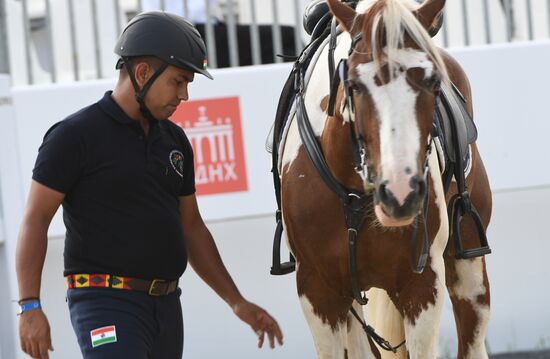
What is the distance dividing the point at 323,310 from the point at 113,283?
1.03 m

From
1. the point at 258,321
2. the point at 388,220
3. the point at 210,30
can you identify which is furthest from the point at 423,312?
the point at 210,30

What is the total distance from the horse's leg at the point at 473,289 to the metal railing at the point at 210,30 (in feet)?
5.79

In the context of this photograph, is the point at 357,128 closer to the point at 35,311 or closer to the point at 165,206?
the point at 165,206

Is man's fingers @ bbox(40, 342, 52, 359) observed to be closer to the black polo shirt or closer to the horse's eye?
the black polo shirt

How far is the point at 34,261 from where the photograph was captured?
161 inches

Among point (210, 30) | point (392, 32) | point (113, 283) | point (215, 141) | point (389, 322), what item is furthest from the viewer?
point (210, 30)

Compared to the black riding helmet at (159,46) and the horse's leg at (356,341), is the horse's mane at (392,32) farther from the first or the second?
the horse's leg at (356,341)

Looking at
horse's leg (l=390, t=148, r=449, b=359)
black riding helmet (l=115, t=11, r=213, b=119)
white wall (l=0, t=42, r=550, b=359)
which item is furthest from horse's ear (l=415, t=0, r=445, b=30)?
white wall (l=0, t=42, r=550, b=359)

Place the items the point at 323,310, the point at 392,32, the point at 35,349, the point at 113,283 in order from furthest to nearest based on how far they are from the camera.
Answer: the point at 323,310, the point at 113,283, the point at 392,32, the point at 35,349

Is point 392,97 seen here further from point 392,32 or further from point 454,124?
point 454,124

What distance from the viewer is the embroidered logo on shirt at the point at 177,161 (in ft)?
14.7

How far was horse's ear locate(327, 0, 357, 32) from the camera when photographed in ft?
14.0

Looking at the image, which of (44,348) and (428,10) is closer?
(44,348)

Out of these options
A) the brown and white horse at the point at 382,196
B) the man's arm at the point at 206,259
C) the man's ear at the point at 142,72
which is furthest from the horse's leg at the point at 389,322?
the man's ear at the point at 142,72
